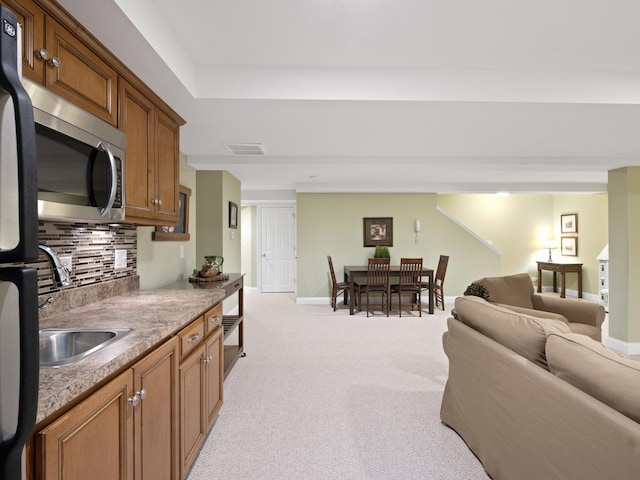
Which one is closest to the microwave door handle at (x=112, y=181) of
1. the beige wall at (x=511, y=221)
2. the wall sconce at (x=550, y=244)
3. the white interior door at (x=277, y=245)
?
the white interior door at (x=277, y=245)

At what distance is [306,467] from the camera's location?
188 cm

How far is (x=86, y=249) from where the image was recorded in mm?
1935

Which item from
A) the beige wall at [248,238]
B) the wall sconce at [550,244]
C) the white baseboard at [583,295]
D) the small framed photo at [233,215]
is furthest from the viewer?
the beige wall at [248,238]

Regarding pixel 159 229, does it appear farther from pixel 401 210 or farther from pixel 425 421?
pixel 401 210

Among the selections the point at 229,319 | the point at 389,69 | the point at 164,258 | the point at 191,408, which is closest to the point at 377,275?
the point at 229,319

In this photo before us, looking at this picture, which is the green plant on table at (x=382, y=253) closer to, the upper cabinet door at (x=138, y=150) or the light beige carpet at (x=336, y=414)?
the light beige carpet at (x=336, y=414)

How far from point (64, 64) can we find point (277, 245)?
20.9 feet

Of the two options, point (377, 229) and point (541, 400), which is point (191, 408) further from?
point (377, 229)

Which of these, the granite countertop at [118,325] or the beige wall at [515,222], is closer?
the granite countertop at [118,325]

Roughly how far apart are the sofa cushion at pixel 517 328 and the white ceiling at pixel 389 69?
139cm

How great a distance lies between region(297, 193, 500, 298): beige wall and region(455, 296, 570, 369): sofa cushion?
15.0 feet

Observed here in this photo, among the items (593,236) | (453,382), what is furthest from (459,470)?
(593,236)

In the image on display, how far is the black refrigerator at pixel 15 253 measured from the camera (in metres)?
0.56

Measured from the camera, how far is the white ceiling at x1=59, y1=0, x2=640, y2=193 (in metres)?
1.70
